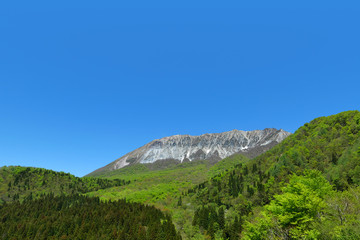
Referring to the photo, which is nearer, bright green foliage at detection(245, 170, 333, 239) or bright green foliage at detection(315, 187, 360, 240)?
bright green foliage at detection(315, 187, 360, 240)

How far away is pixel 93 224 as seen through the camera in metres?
86.0

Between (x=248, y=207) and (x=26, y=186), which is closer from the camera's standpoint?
(x=248, y=207)

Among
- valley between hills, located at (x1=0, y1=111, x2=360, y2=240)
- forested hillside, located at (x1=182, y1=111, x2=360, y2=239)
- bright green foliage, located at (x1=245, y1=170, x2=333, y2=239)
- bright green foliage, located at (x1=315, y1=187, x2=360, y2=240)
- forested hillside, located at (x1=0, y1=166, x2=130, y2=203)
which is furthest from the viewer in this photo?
forested hillside, located at (x1=0, y1=166, x2=130, y2=203)

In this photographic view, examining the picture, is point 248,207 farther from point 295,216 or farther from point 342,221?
point 342,221

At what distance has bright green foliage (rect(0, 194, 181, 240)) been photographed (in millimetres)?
74938

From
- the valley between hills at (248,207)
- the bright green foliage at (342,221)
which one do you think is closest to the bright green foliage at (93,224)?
the valley between hills at (248,207)

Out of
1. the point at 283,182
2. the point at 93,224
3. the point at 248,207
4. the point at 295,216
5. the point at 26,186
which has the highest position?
the point at 26,186

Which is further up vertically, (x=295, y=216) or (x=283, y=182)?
(x=295, y=216)

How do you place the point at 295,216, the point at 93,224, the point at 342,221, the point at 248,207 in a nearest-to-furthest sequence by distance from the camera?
the point at 342,221 → the point at 295,216 → the point at 93,224 → the point at 248,207

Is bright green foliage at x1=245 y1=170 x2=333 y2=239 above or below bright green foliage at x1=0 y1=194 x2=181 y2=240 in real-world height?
above

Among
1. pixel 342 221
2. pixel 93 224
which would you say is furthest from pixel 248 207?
pixel 93 224

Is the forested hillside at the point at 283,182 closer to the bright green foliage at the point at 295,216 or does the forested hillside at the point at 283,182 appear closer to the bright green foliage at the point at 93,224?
the bright green foliage at the point at 295,216

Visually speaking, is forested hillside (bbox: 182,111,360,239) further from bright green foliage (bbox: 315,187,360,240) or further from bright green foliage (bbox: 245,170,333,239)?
bright green foliage (bbox: 315,187,360,240)

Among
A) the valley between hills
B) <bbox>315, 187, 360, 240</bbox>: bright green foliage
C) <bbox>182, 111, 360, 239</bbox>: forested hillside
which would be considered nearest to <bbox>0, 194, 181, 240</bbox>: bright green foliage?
the valley between hills
